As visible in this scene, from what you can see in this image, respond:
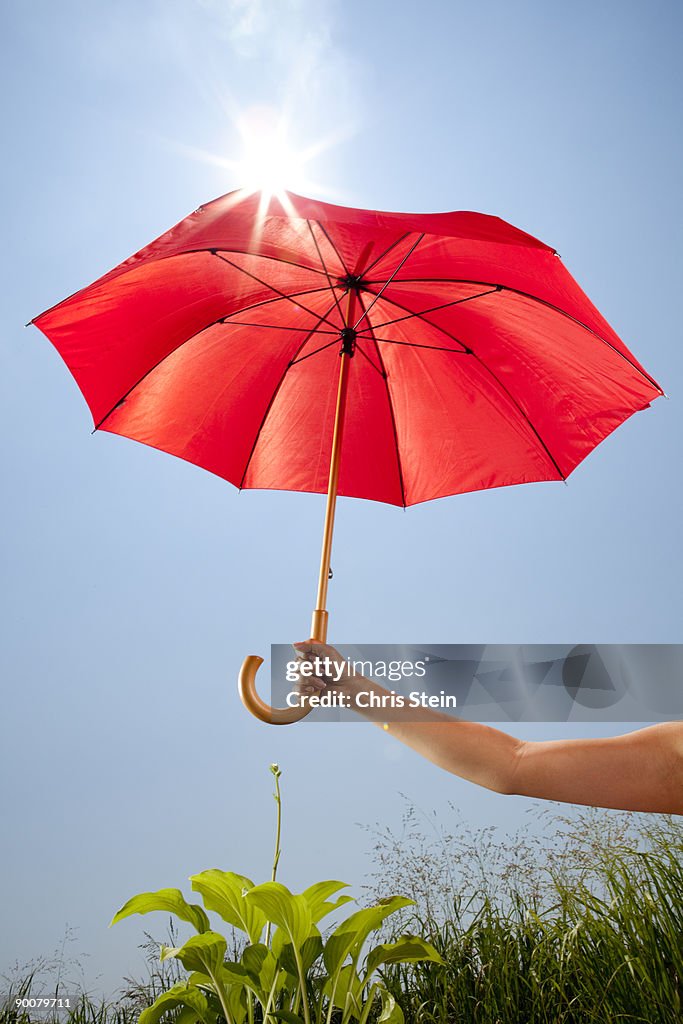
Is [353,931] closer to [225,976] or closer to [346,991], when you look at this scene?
[346,991]

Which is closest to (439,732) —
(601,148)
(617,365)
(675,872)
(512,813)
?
(617,365)

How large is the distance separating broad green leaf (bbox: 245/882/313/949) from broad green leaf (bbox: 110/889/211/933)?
0.31m

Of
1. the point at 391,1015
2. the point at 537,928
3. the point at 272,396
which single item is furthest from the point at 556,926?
the point at 272,396

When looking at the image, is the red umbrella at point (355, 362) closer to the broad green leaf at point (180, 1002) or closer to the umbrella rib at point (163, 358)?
the umbrella rib at point (163, 358)

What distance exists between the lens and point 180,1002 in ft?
7.68

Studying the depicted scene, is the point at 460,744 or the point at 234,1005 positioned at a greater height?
the point at 460,744

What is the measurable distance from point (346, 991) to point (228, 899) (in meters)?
0.51

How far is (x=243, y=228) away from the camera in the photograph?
4.84 feet

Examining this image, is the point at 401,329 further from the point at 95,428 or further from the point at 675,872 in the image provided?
the point at 675,872

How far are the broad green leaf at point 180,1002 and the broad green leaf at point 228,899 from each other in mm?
244

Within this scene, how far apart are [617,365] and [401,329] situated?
61cm

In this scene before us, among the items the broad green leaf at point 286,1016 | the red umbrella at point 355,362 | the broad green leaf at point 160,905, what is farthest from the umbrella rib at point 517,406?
the broad green leaf at point 286,1016

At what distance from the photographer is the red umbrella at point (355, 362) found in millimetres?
1781

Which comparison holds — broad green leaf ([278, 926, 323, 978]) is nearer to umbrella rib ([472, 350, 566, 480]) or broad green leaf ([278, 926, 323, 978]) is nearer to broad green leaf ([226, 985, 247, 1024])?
broad green leaf ([226, 985, 247, 1024])
